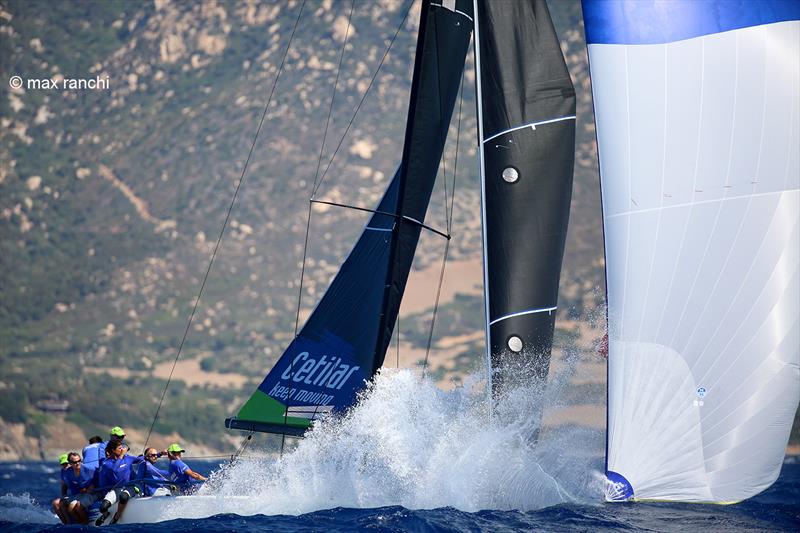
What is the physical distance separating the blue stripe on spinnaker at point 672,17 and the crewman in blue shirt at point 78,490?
7.85 meters

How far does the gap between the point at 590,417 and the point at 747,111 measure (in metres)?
4.56

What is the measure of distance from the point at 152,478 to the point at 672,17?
7991 mm

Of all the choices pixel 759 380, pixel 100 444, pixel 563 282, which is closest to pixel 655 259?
pixel 759 380

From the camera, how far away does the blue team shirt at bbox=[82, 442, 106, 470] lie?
14261 mm

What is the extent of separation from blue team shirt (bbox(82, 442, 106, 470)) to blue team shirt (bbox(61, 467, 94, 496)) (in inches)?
→ 3.3

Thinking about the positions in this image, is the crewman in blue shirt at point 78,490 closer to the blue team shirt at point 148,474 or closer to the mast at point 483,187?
the blue team shirt at point 148,474

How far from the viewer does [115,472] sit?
46.0 feet

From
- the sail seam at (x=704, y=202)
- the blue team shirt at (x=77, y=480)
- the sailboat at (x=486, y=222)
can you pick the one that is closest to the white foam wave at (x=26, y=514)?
the blue team shirt at (x=77, y=480)

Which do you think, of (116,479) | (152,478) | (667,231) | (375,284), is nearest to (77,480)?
(116,479)

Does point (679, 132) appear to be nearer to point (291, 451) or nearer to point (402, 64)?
point (291, 451)

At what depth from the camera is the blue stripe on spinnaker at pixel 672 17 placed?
1256 centimetres

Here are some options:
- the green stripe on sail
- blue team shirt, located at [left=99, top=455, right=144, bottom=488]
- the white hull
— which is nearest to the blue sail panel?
the green stripe on sail

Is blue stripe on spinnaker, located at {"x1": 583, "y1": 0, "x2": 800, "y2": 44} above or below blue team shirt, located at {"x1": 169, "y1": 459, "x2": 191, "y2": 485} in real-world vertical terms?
above

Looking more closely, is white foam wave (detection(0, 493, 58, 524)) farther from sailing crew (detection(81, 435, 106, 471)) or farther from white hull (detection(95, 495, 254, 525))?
white hull (detection(95, 495, 254, 525))
